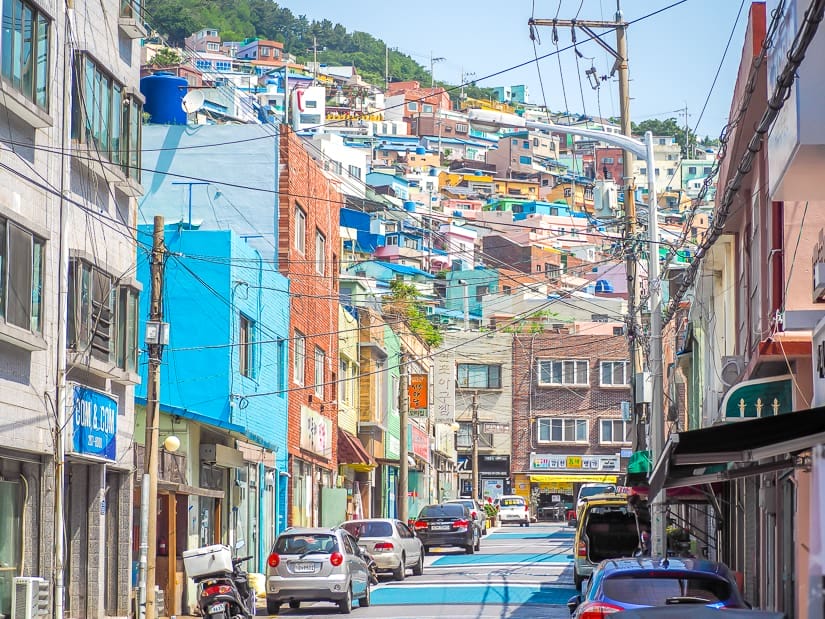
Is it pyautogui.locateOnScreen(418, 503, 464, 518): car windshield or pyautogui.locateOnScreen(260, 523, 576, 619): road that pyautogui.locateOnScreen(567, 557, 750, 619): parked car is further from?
pyautogui.locateOnScreen(418, 503, 464, 518): car windshield

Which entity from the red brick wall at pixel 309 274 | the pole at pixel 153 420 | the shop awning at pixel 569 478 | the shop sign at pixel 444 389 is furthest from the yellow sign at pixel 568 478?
the pole at pixel 153 420

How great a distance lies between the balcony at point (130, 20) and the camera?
81.2ft

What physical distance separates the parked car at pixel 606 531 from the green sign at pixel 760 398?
1154cm

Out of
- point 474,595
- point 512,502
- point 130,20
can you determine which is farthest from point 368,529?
point 512,502

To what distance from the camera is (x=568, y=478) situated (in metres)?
93.1

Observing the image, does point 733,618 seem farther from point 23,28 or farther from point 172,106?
point 172,106

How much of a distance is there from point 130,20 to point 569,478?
71844mm

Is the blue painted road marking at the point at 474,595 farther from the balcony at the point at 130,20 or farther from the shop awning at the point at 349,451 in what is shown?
the shop awning at the point at 349,451

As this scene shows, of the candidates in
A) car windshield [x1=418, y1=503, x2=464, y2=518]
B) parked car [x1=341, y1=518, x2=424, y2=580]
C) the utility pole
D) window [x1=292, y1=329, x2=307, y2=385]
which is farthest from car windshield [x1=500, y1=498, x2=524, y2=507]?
the utility pole

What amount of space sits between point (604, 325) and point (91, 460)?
8598cm

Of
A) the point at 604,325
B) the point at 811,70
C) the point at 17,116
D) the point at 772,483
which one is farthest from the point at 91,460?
the point at 604,325

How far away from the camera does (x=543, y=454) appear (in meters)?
93.4

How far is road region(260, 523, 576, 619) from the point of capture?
25.5 metres

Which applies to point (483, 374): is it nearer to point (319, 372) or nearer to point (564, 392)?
point (564, 392)
